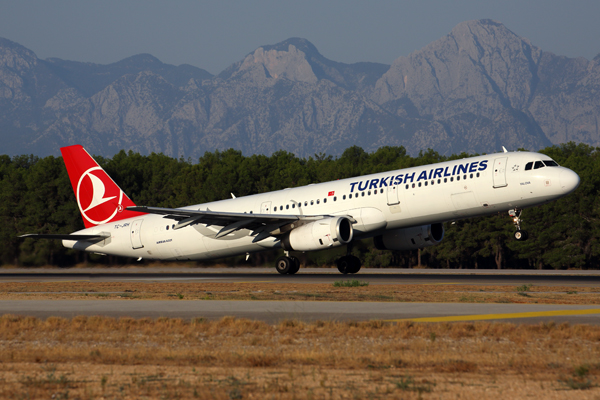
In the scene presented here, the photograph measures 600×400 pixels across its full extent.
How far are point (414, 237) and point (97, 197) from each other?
1979cm

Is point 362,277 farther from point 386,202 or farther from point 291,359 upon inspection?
point 291,359

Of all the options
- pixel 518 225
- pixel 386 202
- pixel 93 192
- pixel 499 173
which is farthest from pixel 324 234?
pixel 93 192

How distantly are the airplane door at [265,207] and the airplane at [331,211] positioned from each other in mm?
65

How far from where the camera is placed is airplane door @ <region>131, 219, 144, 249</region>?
42406 millimetres

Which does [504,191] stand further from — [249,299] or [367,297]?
[249,299]

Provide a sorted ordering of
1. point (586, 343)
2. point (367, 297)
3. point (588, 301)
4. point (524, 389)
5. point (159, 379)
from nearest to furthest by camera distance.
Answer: point (524, 389) < point (159, 379) < point (586, 343) < point (588, 301) < point (367, 297)

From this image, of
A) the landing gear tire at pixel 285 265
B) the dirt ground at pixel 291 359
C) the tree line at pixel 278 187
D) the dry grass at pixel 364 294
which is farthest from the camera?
the tree line at pixel 278 187

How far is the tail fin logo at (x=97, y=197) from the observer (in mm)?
44281

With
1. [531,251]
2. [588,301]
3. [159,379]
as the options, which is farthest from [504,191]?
[531,251]

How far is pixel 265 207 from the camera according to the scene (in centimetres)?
3947

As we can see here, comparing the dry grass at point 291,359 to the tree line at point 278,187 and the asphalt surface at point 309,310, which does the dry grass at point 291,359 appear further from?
the tree line at point 278,187

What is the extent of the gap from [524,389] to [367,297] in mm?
14249

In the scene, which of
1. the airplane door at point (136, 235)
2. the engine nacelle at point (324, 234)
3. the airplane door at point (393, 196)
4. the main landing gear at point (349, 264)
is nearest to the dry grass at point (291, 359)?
the engine nacelle at point (324, 234)

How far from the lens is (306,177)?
9844cm
